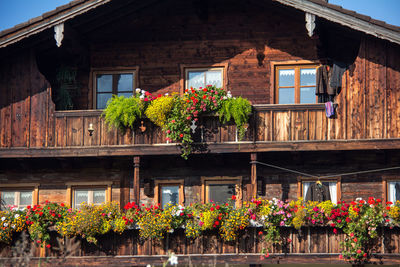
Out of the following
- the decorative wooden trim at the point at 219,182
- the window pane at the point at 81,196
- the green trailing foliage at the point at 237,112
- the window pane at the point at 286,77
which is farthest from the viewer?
the window pane at the point at 81,196

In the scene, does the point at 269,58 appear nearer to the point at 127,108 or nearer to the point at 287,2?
the point at 287,2

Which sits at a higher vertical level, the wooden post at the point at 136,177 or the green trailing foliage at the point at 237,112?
the green trailing foliage at the point at 237,112

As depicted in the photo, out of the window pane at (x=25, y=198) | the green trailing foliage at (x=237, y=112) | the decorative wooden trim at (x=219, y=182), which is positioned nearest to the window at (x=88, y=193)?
the window pane at (x=25, y=198)

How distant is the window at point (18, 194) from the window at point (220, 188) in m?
4.60

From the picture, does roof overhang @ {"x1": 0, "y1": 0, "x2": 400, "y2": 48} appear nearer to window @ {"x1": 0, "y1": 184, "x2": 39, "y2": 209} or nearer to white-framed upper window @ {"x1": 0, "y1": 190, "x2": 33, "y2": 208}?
window @ {"x1": 0, "y1": 184, "x2": 39, "y2": 209}

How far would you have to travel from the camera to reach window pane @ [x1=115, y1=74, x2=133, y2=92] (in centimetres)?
2347

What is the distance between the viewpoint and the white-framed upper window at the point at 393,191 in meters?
21.8

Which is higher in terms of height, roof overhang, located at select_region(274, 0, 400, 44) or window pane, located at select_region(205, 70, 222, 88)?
roof overhang, located at select_region(274, 0, 400, 44)

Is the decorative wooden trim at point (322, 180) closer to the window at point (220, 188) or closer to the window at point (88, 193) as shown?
the window at point (220, 188)

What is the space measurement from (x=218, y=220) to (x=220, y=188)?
254 centimetres

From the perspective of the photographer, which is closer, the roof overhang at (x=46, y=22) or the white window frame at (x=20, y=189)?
the roof overhang at (x=46, y=22)

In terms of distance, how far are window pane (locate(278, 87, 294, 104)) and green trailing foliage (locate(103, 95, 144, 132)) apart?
3852 millimetres

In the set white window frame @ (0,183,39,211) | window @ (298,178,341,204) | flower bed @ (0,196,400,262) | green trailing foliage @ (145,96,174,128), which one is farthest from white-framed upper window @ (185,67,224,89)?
white window frame @ (0,183,39,211)

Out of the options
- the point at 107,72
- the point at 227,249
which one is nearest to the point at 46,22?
the point at 107,72
